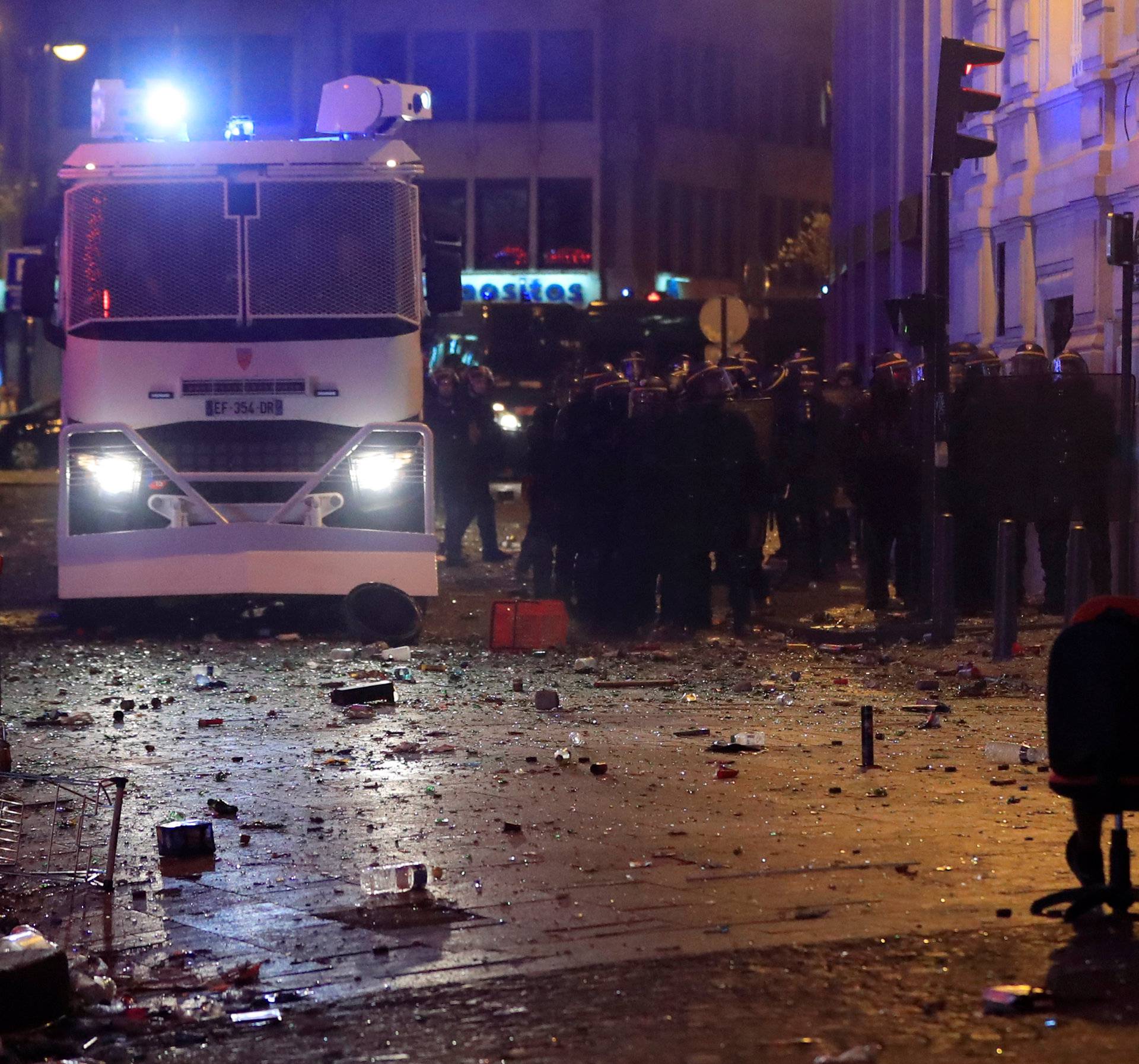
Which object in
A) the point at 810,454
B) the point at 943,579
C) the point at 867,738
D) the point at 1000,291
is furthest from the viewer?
the point at 1000,291

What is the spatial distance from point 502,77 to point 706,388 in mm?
43832

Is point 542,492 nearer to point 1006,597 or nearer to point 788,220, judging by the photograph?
point 1006,597

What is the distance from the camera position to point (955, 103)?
14.9 m

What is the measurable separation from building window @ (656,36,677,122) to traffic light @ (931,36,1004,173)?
43374mm

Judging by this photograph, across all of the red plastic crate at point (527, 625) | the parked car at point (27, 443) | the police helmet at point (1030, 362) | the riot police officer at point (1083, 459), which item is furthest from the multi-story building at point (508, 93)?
the red plastic crate at point (527, 625)

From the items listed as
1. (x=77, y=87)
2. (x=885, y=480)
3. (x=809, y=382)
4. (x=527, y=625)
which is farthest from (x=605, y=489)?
(x=77, y=87)

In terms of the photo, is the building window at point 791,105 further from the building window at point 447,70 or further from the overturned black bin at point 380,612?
the overturned black bin at point 380,612

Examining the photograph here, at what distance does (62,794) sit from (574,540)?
26.3 ft

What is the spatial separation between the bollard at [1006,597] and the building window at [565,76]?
4516cm

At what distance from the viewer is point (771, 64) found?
61.3 meters

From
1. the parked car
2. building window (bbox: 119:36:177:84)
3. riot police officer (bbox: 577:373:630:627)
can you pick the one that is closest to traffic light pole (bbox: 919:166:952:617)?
riot police officer (bbox: 577:373:630:627)

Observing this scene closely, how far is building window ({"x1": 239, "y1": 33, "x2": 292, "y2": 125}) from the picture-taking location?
189 ft

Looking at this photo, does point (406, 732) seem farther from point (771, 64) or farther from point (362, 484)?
point (771, 64)

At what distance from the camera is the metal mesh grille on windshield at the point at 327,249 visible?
50.6 ft
